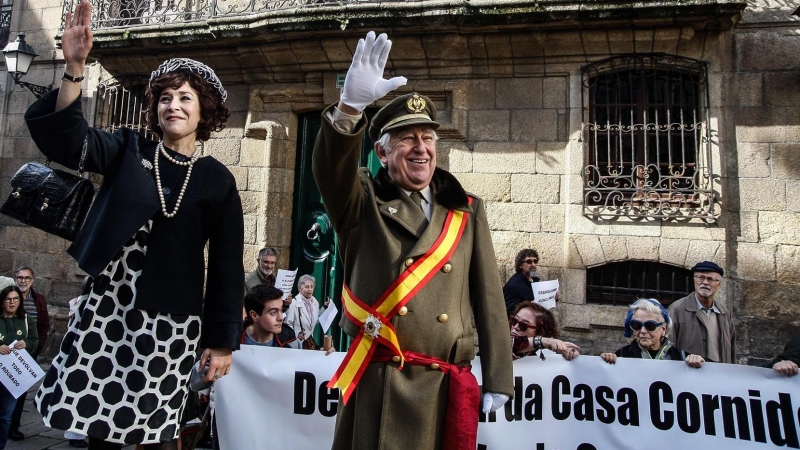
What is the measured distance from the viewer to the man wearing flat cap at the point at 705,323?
488 cm

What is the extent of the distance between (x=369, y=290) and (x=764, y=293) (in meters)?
5.85

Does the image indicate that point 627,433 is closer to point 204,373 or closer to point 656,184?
point 204,373

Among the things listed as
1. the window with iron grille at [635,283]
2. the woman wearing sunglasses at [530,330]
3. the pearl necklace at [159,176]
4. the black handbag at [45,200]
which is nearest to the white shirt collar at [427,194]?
the pearl necklace at [159,176]

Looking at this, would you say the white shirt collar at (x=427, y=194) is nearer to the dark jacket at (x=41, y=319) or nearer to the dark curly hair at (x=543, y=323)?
the dark curly hair at (x=543, y=323)

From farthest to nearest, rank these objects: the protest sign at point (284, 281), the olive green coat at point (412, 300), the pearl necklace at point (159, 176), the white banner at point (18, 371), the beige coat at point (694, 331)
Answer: the protest sign at point (284, 281)
the beige coat at point (694, 331)
the white banner at point (18, 371)
the pearl necklace at point (159, 176)
the olive green coat at point (412, 300)

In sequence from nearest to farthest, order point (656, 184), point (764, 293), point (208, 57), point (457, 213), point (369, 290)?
point (369, 290) < point (457, 213) < point (764, 293) < point (656, 184) < point (208, 57)

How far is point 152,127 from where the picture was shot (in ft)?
8.30

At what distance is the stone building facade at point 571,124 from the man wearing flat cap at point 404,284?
480cm

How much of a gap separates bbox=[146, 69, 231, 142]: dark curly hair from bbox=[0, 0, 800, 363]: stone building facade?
502cm

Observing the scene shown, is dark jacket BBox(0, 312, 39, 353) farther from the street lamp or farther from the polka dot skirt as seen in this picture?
the street lamp

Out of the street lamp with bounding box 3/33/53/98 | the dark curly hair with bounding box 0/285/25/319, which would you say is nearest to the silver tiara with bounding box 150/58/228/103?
the dark curly hair with bounding box 0/285/25/319

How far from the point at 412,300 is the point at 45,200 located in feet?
4.54

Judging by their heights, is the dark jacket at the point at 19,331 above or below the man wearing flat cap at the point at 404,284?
below

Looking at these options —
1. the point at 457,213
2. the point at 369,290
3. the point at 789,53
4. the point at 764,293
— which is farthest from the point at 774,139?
the point at 369,290
